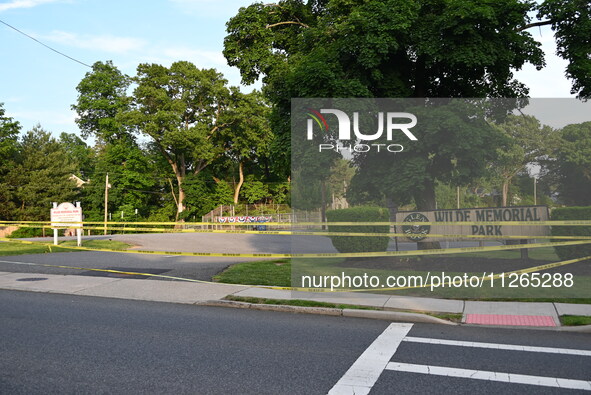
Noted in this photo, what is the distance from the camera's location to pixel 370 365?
547 centimetres

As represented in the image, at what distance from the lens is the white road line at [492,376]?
484 cm

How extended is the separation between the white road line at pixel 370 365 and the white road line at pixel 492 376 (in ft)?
0.68

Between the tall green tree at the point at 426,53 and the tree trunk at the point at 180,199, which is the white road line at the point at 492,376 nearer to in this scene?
the tall green tree at the point at 426,53

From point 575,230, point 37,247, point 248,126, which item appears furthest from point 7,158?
point 575,230

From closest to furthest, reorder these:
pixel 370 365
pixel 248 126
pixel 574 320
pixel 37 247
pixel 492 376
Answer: pixel 492 376 → pixel 370 365 → pixel 574 320 → pixel 37 247 → pixel 248 126

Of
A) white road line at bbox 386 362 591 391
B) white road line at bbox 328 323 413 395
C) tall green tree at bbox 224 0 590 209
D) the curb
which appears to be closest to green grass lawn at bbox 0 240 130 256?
tall green tree at bbox 224 0 590 209

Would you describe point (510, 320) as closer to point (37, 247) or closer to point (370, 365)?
point (370, 365)

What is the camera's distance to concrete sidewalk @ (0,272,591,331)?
7.94m

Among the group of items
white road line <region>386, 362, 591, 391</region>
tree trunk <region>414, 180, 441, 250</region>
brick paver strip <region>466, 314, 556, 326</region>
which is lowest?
brick paver strip <region>466, 314, 556, 326</region>

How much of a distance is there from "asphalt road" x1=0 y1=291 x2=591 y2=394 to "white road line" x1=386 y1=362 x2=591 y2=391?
0.09m

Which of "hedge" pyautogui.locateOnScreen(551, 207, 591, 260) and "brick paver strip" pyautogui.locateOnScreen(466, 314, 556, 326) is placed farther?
"hedge" pyautogui.locateOnScreen(551, 207, 591, 260)

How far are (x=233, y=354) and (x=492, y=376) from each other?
2975mm

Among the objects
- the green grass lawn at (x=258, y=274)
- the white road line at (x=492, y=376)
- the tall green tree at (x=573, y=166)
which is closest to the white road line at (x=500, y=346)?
the white road line at (x=492, y=376)

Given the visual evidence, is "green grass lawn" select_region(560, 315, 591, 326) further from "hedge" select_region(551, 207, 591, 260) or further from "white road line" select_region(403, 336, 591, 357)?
"hedge" select_region(551, 207, 591, 260)
